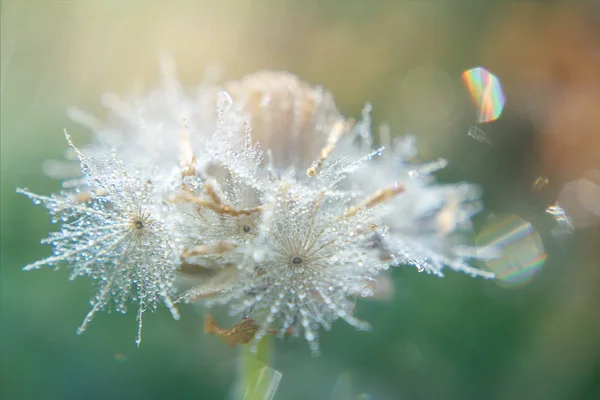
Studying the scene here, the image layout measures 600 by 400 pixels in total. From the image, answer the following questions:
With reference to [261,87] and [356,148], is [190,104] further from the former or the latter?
[356,148]

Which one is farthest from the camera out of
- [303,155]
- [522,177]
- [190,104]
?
[522,177]

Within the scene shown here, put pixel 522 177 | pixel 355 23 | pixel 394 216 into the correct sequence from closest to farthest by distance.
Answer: pixel 394 216
pixel 522 177
pixel 355 23

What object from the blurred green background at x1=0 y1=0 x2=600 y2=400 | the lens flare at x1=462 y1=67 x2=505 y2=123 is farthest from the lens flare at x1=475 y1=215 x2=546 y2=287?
the lens flare at x1=462 y1=67 x2=505 y2=123

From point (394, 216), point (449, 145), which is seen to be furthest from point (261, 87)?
point (449, 145)

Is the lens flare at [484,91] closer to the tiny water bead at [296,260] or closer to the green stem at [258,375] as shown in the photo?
the green stem at [258,375]

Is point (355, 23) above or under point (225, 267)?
above

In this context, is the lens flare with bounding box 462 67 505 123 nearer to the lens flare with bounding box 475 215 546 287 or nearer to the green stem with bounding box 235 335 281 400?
the lens flare with bounding box 475 215 546 287

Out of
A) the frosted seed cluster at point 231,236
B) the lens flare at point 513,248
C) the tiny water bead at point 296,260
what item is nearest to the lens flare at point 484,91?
the lens flare at point 513,248

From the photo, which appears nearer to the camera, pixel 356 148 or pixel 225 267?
pixel 225 267
